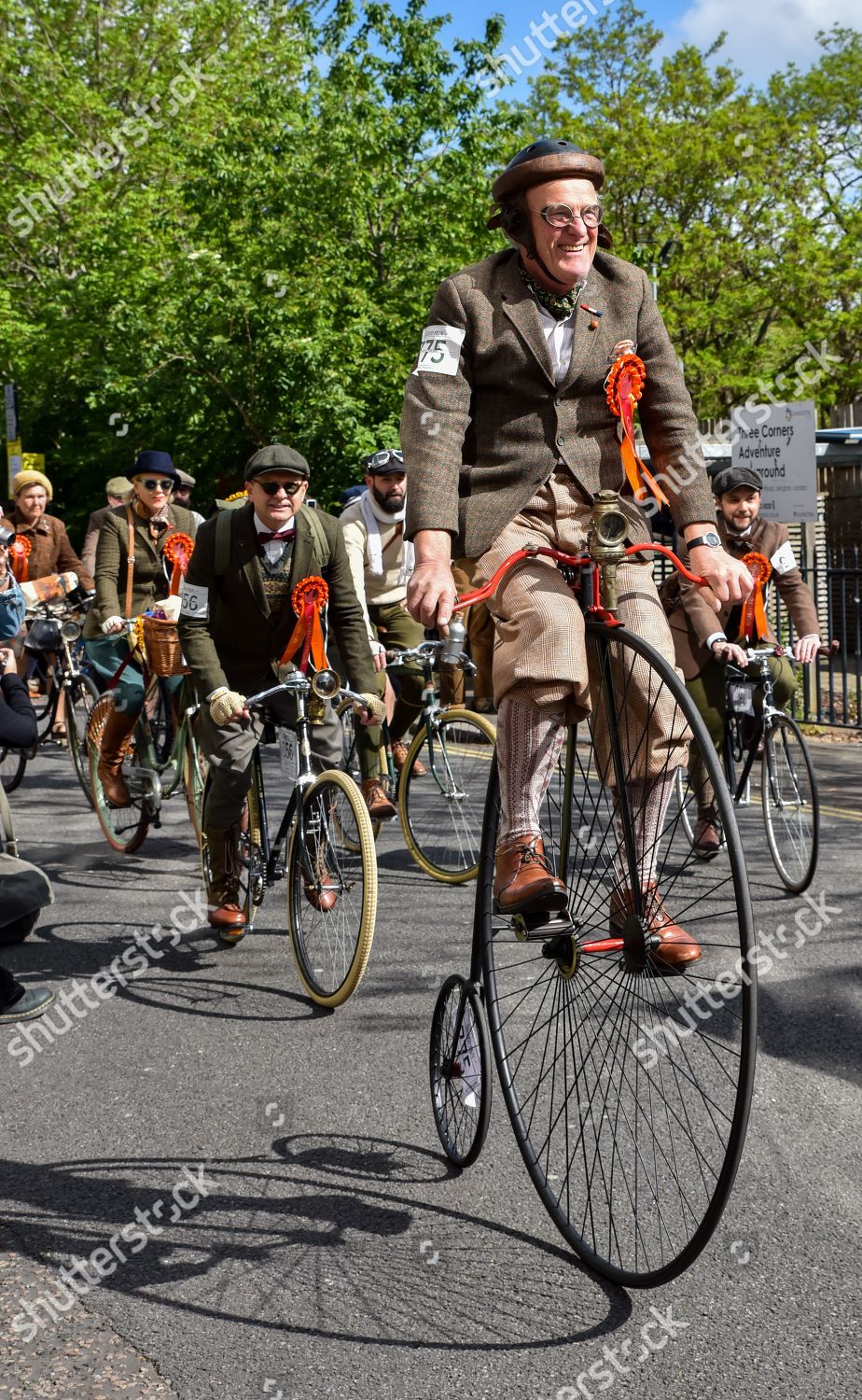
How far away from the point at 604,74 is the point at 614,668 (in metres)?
32.3

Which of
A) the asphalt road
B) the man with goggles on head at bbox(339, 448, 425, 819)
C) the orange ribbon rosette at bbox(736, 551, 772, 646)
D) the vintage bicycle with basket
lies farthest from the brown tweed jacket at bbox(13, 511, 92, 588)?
the asphalt road

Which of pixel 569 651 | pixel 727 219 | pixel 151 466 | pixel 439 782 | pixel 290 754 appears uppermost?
pixel 727 219

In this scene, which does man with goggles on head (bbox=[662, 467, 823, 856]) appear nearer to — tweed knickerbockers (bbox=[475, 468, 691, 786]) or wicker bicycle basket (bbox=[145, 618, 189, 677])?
wicker bicycle basket (bbox=[145, 618, 189, 677])

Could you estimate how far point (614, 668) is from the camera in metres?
3.37

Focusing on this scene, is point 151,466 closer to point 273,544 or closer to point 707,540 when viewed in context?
point 273,544

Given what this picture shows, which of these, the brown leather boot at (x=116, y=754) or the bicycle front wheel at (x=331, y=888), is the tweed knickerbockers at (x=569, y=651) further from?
the brown leather boot at (x=116, y=754)

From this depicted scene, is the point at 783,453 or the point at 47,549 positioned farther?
the point at 783,453

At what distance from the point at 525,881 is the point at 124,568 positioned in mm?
6574

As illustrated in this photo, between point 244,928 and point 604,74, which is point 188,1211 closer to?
point 244,928

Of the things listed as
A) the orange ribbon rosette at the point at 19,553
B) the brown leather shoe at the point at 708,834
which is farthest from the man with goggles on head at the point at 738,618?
the orange ribbon rosette at the point at 19,553

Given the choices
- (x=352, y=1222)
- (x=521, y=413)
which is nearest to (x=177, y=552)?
(x=521, y=413)

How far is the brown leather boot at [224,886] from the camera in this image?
655cm

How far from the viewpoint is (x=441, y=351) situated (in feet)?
11.4

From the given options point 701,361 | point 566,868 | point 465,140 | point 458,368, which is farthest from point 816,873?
point 701,361
